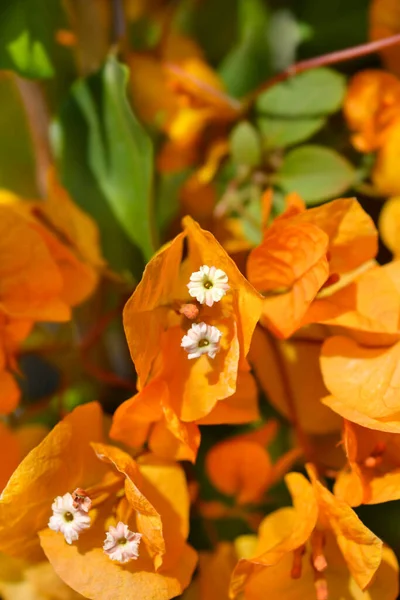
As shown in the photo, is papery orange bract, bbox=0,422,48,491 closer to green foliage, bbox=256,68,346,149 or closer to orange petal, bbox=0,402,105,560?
orange petal, bbox=0,402,105,560

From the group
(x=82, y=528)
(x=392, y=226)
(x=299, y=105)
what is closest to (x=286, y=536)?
(x=82, y=528)

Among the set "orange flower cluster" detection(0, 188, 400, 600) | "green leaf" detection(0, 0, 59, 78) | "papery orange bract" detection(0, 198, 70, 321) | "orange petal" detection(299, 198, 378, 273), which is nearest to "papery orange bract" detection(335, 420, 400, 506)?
"orange flower cluster" detection(0, 188, 400, 600)

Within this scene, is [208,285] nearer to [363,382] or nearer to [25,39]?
[363,382]

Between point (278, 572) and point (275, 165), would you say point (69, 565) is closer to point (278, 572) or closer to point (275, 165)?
point (278, 572)

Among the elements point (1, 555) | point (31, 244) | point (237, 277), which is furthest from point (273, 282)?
point (1, 555)

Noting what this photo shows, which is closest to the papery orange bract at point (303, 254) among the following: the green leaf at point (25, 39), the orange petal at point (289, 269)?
the orange petal at point (289, 269)
